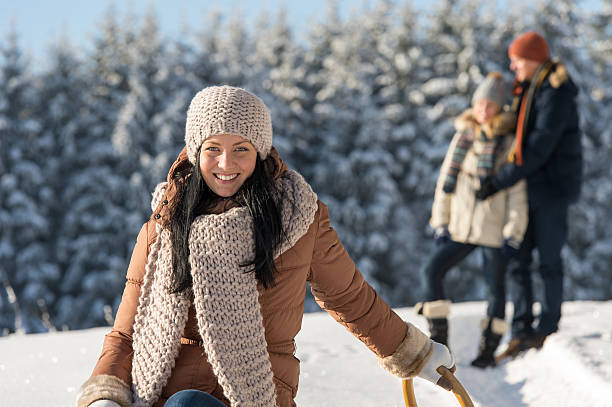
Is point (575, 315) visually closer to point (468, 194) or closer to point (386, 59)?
point (468, 194)

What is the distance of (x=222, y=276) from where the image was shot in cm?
192

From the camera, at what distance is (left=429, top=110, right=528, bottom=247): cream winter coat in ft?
13.2

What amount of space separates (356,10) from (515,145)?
2167 centimetres

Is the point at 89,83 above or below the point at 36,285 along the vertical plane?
above

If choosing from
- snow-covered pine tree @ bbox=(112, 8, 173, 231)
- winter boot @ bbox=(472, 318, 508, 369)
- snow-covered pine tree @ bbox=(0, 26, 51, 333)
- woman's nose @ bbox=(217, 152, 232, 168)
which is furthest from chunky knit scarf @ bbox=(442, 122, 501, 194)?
snow-covered pine tree @ bbox=(0, 26, 51, 333)

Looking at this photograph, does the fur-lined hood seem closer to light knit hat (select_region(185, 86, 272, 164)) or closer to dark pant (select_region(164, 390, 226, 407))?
light knit hat (select_region(185, 86, 272, 164))

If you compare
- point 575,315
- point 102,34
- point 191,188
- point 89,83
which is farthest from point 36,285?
point 191,188

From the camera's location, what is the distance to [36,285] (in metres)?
19.1

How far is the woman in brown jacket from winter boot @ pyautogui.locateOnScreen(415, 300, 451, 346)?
6.26 ft

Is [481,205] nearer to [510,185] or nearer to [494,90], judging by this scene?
[510,185]

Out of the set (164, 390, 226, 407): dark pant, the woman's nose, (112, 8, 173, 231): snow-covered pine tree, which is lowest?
(112, 8, 173, 231): snow-covered pine tree

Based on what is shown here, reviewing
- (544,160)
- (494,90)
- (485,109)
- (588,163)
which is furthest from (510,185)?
(588,163)

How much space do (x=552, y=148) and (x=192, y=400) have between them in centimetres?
302

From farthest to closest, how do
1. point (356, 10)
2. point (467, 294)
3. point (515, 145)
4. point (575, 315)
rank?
1. point (356, 10)
2. point (467, 294)
3. point (575, 315)
4. point (515, 145)
